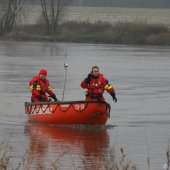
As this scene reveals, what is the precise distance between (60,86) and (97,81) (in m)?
12.6

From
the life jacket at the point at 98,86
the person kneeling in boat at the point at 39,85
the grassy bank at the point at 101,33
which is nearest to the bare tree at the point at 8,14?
the grassy bank at the point at 101,33

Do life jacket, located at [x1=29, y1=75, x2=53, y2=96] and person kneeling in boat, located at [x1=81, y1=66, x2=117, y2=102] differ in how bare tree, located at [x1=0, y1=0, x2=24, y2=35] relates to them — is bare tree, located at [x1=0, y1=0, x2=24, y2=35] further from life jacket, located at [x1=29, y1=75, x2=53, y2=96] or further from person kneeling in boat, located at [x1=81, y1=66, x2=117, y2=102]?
person kneeling in boat, located at [x1=81, y1=66, x2=117, y2=102]

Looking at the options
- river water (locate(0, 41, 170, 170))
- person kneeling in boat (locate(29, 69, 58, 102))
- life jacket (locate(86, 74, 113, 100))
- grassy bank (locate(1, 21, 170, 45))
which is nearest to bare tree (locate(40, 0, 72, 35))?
grassy bank (locate(1, 21, 170, 45))

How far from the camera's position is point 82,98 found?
1127 inches

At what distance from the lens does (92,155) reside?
53.4 ft

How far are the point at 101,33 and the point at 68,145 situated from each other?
52564mm

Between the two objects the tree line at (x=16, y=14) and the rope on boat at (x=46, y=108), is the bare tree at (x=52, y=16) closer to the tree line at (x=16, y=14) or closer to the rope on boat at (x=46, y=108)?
the tree line at (x=16, y=14)

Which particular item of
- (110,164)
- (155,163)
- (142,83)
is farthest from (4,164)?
(142,83)

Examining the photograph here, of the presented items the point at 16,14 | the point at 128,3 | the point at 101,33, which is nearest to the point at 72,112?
the point at 101,33

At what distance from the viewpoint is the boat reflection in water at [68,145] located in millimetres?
14961

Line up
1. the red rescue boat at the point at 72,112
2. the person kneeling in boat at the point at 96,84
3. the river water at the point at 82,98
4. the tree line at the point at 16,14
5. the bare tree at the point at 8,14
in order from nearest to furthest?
the river water at the point at 82,98 < the person kneeling in boat at the point at 96,84 < the red rescue boat at the point at 72,112 < the tree line at the point at 16,14 < the bare tree at the point at 8,14

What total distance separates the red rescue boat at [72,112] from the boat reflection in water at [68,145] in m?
0.20

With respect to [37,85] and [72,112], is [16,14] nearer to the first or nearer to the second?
[37,85]

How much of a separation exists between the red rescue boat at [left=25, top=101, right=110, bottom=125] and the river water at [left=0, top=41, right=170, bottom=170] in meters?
0.23
